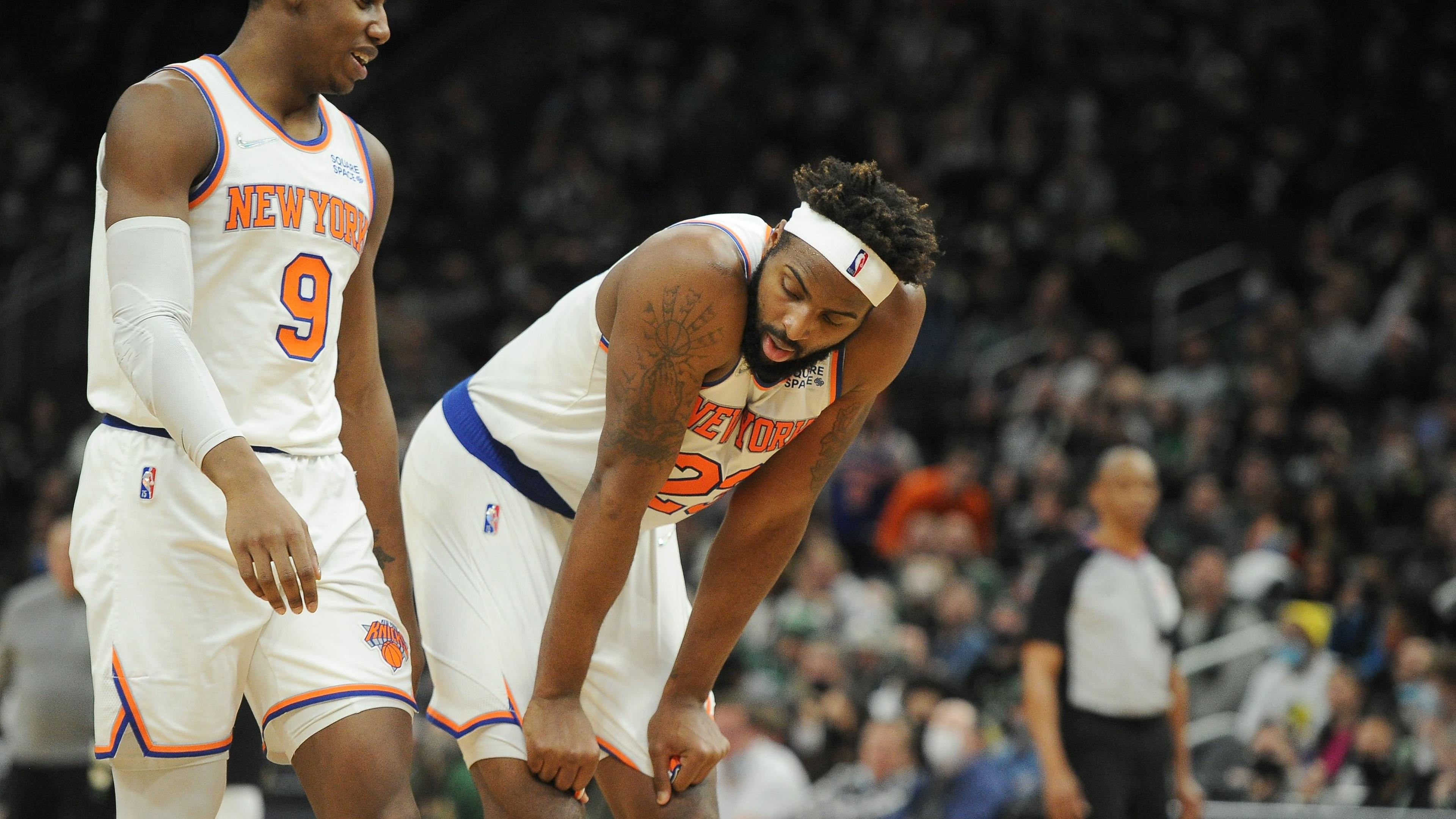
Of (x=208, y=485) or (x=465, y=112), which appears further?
(x=465, y=112)

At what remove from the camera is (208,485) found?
3152mm

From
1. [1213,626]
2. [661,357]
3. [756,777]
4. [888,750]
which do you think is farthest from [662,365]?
[1213,626]

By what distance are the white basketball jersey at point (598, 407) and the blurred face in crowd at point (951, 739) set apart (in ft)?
16.2

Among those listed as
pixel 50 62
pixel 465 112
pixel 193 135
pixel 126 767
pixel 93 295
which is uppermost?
pixel 50 62

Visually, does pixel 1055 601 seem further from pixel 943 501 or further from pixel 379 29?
pixel 943 501

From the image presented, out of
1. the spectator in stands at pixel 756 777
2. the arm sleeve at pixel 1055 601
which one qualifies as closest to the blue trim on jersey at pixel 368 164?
the arm sleeve at pixel 1055 601

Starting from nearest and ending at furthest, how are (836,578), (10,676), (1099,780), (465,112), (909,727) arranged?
(1099,780)
(10,676)
(909,727)
(836,578)
(465,112)

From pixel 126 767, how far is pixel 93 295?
0.99m

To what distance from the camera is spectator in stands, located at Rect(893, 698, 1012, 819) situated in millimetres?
8320

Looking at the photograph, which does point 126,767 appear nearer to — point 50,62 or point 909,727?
point 909,727

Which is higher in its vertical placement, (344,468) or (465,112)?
(465,112)

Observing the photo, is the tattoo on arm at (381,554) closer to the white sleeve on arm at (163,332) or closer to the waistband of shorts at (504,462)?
the waistband of shorts at (504,462)

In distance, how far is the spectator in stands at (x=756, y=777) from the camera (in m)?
8.82

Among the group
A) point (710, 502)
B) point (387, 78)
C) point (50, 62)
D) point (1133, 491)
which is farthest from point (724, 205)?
point (710, 502)
